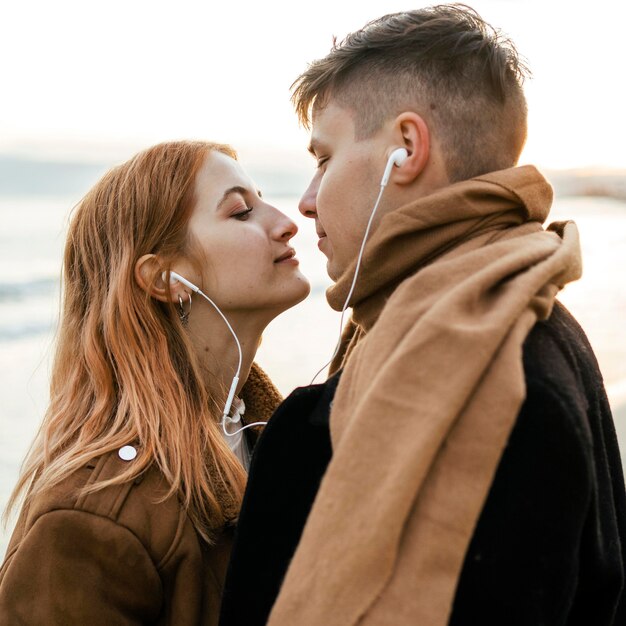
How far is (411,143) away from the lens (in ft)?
6.15

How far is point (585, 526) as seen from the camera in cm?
150

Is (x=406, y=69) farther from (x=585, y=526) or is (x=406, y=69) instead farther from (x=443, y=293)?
(x=585, y=526)

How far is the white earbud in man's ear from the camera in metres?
1.84

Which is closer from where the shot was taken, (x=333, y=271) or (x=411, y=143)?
(x=411, y=143)

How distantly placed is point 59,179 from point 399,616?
9.47 metres

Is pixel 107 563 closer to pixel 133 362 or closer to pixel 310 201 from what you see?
pixel 133 362

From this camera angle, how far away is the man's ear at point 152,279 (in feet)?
8.26

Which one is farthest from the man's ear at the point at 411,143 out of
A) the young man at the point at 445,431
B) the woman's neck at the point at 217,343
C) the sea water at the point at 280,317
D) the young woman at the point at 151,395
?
the sea water at the point at 280,317

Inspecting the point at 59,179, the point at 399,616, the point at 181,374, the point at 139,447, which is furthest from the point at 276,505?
the point at 59,179

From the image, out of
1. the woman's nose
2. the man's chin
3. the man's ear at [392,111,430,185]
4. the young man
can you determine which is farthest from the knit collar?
the woman's nose

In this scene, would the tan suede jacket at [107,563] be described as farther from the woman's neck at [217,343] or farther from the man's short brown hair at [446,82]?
the man's short brown hair at [446,82]

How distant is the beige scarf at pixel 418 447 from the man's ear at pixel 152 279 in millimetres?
1236

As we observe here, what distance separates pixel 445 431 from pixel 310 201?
3.54 ft

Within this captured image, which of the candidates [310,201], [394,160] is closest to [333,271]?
[310,201]
